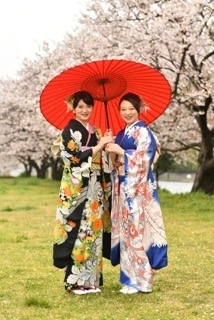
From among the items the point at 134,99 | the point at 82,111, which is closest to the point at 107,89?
the point at 134,99

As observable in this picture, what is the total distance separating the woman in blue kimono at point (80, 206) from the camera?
6.14 meters

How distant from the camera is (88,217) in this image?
620 centimetres

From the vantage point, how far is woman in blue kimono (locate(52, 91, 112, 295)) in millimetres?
6145

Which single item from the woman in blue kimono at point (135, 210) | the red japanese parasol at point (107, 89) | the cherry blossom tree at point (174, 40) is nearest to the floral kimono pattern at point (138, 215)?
the woman in blue kimono at point (135, 210)

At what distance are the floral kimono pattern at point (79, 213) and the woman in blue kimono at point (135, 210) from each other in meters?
0.22

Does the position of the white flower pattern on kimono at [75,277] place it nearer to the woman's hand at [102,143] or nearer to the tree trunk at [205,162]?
the woman's hand at [102,143]

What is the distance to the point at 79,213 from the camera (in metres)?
6.16

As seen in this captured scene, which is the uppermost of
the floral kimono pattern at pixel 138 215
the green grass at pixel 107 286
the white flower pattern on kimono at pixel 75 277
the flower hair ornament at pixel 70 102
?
the flower hair ornament at pixel 70 102

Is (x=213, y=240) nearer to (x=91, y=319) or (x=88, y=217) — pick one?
(x=88, y=217)

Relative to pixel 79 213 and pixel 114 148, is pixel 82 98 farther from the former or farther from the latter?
pixel 79 213

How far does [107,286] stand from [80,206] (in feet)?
3.52

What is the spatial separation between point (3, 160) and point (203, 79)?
3139 cm

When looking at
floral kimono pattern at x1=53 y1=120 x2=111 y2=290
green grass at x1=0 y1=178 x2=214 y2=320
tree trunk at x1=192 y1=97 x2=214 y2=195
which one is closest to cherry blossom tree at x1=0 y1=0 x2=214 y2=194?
tree trunk at x1=192 y1=97 x2=214 y2=195

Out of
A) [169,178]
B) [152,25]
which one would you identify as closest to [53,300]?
[152,25]
